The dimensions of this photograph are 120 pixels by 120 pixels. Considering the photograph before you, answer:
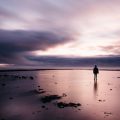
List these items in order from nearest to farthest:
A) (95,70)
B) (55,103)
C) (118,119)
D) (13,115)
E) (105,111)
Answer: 1. (118,119)
2. (13,115)
3. (105,111)
4. (55,103)
5. (95,70)

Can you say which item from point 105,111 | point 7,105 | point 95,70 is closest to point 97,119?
point 105,111

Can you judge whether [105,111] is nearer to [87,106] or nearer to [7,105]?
[87,106]

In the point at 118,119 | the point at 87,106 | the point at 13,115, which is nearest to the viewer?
the point at 118,119

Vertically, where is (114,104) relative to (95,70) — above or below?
below

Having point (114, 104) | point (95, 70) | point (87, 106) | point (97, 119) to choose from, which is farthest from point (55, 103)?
point (95, 70)

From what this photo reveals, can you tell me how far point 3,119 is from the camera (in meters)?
20.5

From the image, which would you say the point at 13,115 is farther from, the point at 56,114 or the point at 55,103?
the point at 55,103

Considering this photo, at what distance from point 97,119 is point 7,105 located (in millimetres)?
10243

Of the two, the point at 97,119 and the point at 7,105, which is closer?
the point at 97,119

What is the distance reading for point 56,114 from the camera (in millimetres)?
22328

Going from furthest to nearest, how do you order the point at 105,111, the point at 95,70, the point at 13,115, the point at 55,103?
the point at 95,70 → the point at 55,103 → the point at 105,111 → the point at 13,115

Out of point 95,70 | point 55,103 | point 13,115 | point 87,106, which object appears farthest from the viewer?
point 95,70

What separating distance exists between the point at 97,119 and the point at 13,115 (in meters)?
6.66

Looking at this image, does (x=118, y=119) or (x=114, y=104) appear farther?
(x=114, y=104)
